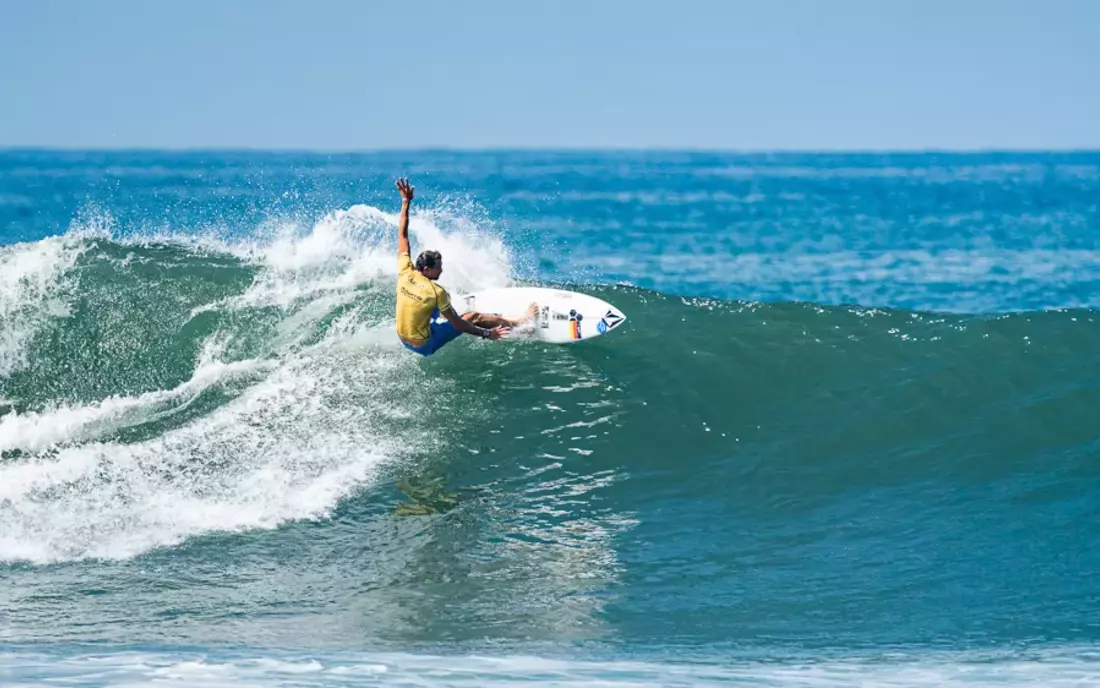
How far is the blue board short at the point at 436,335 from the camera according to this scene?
40.4 ft

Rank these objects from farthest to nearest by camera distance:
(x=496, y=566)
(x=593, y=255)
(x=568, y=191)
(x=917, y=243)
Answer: (x=568, y=191) < (x=917, y=243) < (x=593, y=255) < (x=496, y=566)

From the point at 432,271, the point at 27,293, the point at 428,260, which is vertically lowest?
the point at 27,293

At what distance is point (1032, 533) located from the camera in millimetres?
9555

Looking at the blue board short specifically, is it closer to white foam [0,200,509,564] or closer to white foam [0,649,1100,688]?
white foam [0,200,509,564]

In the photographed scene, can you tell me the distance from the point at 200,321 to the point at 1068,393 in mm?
9128

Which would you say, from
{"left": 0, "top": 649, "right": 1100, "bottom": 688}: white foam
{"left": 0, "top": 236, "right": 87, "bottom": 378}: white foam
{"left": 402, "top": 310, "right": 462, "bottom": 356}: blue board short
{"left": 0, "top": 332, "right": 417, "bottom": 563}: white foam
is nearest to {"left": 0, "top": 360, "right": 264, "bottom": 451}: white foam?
{"left": 0, "top": 332, "right": 417, "bottom": 563}: white foam

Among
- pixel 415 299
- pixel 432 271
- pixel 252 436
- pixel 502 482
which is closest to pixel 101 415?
pixel 252 436

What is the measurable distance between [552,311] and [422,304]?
1800 millimetres

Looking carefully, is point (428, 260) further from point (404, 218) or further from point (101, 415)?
point (101, 415)

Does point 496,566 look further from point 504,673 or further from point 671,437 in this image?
point 671,437

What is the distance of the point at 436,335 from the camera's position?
40.5 ft

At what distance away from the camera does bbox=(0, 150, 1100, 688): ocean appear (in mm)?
7422

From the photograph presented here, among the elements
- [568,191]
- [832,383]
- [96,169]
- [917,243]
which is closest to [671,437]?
[832,383]

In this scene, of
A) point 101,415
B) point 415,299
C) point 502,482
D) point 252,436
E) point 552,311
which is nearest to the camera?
point 502,482
